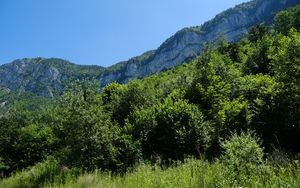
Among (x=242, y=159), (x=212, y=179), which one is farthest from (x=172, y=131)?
(x=212, y=179)

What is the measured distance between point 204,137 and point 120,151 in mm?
3410

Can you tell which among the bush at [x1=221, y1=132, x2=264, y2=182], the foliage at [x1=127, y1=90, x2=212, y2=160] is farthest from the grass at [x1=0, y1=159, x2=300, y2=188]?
the foliage at [x1=127, y1=90, x2=212, y2=160]

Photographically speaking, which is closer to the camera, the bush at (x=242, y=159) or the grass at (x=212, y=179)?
the grass at (x=212, y=179)

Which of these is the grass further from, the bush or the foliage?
the foliage

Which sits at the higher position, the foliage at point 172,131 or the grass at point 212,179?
the foliage at point 172,131

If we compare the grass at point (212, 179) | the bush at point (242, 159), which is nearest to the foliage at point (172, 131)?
the grass at point (212, 179)

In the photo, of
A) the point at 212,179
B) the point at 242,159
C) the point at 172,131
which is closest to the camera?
the point at 212,179

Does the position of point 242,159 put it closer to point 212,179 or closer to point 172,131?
point 212,179

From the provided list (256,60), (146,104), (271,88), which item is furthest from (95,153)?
(256,60)

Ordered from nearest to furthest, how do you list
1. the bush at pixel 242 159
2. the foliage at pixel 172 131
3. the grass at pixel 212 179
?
the grass at pixel 212 179, the bush at pixel 242 159, the foliage at pixel 172 131

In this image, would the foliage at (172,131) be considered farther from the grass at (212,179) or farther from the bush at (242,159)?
the bush at (242,159)

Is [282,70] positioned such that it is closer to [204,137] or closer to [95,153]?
[204,137]

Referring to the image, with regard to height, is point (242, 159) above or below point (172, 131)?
below

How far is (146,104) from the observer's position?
78.4 ft
